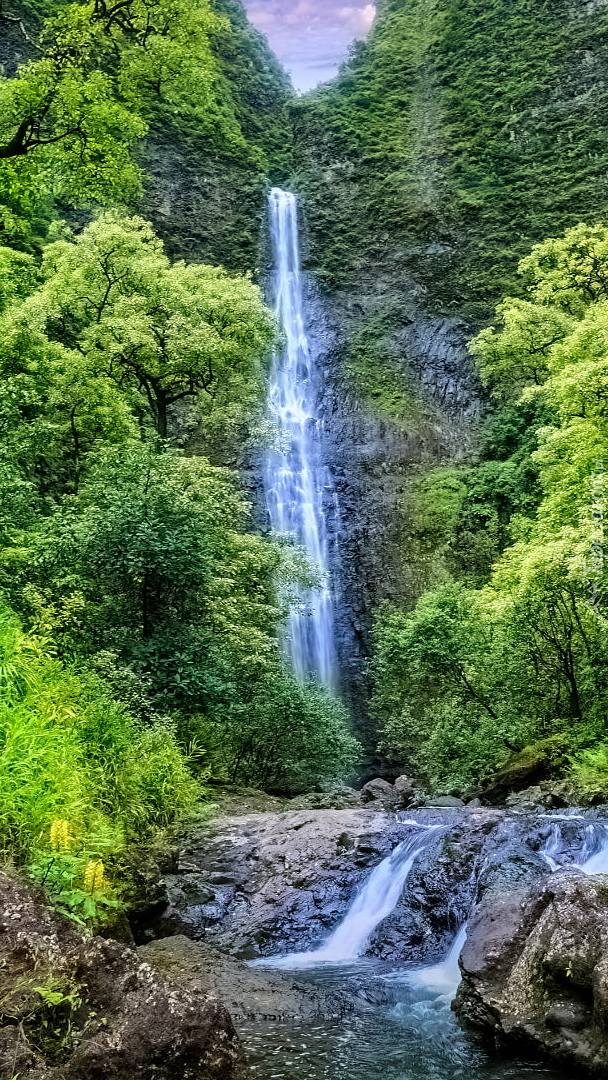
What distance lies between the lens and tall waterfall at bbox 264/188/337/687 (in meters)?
25.4

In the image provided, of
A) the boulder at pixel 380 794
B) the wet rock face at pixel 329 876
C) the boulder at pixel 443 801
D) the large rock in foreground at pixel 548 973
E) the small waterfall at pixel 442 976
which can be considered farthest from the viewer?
the boulder at pixel 380 794

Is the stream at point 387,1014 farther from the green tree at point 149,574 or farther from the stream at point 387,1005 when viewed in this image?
the green tree at point 149,574

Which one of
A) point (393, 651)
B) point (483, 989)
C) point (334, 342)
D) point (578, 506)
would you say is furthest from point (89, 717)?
point (334, 342)

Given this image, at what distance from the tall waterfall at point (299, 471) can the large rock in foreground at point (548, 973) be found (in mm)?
17569

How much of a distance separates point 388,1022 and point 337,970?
63.5 inches

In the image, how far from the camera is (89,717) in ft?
24.4

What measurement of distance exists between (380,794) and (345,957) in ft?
31.7

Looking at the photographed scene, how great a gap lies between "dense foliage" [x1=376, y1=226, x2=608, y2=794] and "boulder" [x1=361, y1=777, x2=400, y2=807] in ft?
3.22

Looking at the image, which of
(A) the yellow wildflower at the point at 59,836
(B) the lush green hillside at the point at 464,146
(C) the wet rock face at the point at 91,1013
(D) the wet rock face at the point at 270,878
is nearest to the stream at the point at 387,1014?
(D) the wet rock face at the point at 270,878

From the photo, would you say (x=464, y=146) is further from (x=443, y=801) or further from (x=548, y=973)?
(x=548, y=973)

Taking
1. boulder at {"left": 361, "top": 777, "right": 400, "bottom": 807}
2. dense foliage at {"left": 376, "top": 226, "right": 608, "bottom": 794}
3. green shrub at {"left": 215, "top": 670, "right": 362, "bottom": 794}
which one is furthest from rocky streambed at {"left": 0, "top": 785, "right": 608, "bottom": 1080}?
boulder at {"left": 361, "top": 777, "right": 400, "bottom": 807}

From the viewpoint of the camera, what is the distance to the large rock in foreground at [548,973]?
201 inches

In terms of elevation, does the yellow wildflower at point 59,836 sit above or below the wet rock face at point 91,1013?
above

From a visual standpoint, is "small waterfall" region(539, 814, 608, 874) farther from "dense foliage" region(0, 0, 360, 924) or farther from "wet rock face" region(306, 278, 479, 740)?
"wet rock face" region(306, 278, 479, 740)
